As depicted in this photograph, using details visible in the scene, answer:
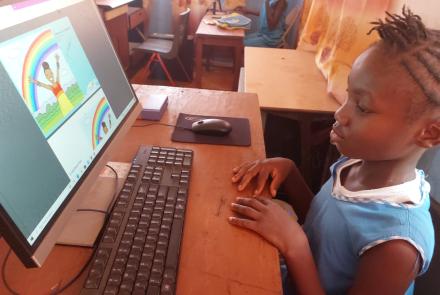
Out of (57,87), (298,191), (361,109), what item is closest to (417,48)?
(361,109)

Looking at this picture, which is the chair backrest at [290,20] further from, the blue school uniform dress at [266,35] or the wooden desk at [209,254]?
the wooden desk at [209,254]

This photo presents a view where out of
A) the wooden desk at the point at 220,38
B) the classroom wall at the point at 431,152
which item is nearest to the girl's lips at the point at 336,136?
the classroom wall at the point at 431,152

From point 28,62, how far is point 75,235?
30cm

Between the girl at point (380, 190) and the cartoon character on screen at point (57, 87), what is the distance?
0.36 meters

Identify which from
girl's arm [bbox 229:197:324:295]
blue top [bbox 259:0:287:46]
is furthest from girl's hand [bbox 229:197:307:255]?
blue top [bbox 259:0:287:46]

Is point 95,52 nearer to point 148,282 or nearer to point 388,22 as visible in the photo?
point 148,282

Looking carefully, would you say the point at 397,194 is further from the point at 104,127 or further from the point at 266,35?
the point at 266,35

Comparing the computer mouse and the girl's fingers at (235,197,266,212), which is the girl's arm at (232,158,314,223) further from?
the computer mouse

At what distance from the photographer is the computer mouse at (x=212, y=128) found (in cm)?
97

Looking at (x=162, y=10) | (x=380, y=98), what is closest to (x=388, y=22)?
(x=380, y=98)

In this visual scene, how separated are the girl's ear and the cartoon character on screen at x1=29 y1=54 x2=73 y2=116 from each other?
647mm

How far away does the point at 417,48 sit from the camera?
2.04 feet

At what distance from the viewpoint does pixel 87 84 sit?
665 mm

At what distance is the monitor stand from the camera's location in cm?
59
